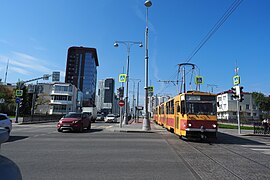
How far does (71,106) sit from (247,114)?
68099mm

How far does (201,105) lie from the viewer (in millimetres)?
13195

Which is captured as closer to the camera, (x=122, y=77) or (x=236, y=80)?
(x=236, y=80)

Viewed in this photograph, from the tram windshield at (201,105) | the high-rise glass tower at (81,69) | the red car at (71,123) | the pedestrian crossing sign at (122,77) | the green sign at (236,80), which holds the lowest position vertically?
the red car at (71,123)

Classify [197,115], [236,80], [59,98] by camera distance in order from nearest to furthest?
[197,115]
[236,80]
[59,98]

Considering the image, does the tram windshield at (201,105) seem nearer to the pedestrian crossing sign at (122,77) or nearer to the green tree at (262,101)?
the pedestrian crossing sign at (122,77)

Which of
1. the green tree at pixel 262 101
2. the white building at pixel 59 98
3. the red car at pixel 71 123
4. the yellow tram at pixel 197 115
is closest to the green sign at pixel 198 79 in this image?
the yellow tram at pixel 197 115

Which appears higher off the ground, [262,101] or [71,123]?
[262,101]

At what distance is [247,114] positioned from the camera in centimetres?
7619

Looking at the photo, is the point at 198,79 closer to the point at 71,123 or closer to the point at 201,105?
the point at 201,105

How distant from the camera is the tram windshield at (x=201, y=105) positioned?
13.0m

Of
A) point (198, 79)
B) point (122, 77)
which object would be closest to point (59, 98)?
point (122, 77)

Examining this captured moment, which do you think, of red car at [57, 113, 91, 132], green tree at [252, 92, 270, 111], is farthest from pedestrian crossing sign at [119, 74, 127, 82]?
green tree at [252, 92, 270, 111]

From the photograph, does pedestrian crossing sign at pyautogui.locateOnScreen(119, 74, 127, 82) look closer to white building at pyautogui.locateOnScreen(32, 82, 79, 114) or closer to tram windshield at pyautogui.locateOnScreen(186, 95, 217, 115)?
tram windshield at pyautogui.locateOnScreen(186, 95, 217, 115)

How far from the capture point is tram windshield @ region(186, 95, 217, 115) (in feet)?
42.5
